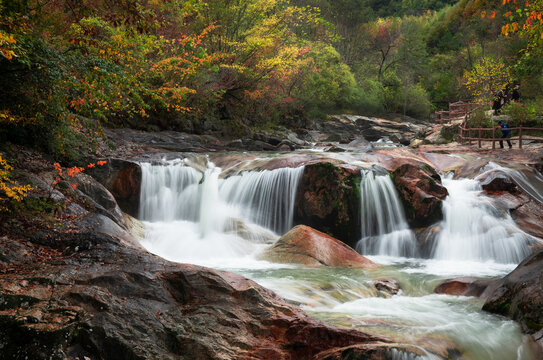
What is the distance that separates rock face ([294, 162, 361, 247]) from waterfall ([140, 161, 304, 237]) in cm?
39

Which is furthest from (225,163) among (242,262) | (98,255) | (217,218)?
(98,255)

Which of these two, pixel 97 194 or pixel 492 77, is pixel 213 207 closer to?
pixel 97 194

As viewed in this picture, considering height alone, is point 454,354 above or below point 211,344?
below

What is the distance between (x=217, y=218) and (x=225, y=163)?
9.54 feet

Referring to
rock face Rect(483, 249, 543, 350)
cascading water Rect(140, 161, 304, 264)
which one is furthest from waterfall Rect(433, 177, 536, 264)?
cascading water Rect(140, 161, 304, 264)

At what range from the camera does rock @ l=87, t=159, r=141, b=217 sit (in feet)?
36.8

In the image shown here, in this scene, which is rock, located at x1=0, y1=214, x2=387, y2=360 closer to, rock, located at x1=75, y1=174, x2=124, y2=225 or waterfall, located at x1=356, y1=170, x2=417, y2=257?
rock, located at x1=75, y1=174, x2=124, y2=225

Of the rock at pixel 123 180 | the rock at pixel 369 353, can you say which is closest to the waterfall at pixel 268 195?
the rock at pixel 123 180

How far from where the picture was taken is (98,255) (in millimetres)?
4754

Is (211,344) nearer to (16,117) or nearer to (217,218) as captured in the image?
(16,117)

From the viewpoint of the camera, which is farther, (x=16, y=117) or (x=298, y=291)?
(x=16, y=117)

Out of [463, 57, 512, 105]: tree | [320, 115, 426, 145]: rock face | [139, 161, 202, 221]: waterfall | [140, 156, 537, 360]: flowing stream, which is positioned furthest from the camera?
[320, 115, 426, 145]: rock face

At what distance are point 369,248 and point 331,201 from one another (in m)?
1.63

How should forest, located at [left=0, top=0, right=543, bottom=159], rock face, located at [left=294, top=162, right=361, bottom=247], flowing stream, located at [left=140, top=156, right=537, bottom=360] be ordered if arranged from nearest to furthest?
flowing stream, located at [left=140, top=156, right=537, bottom=360]
forest, located at [left=0, top=0, right=543, bottom=159]
rock face, located at [left=294, top=162, right=361, bottom=247]
